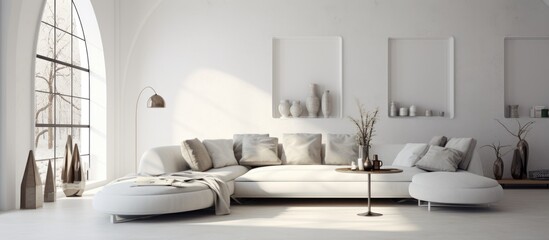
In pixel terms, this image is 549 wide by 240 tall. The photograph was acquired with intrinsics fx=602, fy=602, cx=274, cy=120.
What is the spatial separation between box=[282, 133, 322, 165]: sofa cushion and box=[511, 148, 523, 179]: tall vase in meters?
3.20

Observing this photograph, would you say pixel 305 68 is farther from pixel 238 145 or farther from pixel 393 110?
pixel 238 145

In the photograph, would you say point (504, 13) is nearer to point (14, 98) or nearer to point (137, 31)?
point (137, 31)

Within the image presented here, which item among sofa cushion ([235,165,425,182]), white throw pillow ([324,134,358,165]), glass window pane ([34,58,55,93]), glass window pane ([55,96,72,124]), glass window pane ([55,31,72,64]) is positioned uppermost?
glass window pane ([55,31,72,64])

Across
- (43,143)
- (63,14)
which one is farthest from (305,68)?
(63,14)

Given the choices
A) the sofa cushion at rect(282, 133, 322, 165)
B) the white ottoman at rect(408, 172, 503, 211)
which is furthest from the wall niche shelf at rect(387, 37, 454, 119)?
the white ottoman at rect(408, 172, 503, 211)

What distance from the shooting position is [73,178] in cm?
835

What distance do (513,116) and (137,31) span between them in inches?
249

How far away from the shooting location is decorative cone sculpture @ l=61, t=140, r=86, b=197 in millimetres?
8305

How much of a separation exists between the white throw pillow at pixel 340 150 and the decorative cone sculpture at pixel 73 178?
3.47 meters

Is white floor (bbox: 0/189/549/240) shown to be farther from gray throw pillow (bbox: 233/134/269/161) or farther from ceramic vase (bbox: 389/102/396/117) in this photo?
Answer: ceramic vase (bbox: 389/102/396/117)

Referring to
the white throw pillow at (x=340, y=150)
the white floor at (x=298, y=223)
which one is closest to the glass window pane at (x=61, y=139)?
the white floor at (x=298, y=223)

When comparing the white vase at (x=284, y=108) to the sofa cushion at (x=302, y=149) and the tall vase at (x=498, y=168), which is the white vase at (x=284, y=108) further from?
the tall vase at (x=498, y=168)

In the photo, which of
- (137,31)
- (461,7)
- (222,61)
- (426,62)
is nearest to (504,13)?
(461,7)

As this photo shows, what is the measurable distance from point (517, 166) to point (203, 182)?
213 inches
